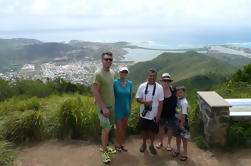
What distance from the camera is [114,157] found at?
14.2 ft

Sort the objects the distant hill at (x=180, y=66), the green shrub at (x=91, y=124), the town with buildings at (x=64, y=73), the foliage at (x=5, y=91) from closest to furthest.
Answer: the green shrub at (x=91, y=124) < the foliage at (x=5, y=91) < the town with buildings at (x=64, y=73) < the distant hill at (x=180, y=66)

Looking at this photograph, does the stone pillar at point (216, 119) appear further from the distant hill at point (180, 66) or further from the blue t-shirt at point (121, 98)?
the distant hill at point (180, 66)

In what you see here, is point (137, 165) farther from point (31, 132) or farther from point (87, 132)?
point (31, 132)

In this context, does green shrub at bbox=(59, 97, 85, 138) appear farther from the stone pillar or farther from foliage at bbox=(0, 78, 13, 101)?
foliage at bbox=(0, 78, 13, 101)

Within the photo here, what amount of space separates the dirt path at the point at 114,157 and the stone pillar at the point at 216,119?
0.26 metres

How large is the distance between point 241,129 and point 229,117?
40cm

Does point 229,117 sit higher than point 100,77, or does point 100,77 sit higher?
point 100,77

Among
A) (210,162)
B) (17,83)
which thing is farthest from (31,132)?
(17,83)

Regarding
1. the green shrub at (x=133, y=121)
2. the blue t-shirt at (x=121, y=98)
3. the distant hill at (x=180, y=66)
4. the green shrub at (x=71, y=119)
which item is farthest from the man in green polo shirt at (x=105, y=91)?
the distant hill at (x=180, y=66)

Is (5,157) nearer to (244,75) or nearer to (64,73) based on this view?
(244,75)

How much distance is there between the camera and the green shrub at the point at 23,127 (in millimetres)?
4809

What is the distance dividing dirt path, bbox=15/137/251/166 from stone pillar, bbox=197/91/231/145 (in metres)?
0.26

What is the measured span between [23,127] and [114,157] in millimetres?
1893

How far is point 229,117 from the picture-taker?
174 inches
